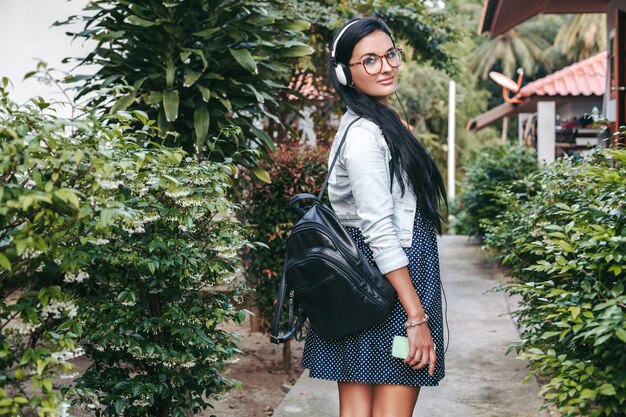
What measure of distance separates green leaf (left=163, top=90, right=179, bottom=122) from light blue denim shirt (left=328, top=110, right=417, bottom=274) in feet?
7.18

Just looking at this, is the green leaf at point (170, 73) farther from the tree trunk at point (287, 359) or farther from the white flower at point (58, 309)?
the white flower at point (58, 309)

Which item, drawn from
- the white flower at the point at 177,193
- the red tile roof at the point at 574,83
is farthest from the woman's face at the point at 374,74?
the red tile roof at the point at 574,83

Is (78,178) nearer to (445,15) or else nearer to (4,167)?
(4,167)

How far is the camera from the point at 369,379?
269cm

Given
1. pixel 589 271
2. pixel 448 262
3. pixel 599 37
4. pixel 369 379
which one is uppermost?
pixel 599 37

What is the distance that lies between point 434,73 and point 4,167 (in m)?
32.9

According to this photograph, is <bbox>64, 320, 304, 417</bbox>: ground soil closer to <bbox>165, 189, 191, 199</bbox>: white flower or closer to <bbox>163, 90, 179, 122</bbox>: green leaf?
<bbox>163, 90, 179, 122</bbox>: green leaf

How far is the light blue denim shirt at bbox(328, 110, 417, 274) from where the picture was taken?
261 cm

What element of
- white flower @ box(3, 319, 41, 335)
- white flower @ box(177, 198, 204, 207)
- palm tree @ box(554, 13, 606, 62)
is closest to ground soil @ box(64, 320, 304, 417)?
white flower @ box(177, 198, 204, 207)

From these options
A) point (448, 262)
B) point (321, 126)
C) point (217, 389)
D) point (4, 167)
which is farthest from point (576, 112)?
point (4, 167)

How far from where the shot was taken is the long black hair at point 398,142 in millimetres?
2709

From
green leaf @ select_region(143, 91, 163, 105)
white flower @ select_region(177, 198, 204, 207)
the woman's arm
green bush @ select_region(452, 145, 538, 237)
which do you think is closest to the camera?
the woman's arm

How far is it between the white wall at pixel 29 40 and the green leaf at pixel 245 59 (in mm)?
3223

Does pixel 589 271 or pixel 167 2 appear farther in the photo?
pixel 167 2
